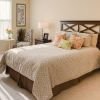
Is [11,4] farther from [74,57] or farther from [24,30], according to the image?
[74,57]

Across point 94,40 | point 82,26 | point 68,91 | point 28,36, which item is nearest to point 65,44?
point 94,40

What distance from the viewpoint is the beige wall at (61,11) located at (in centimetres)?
446

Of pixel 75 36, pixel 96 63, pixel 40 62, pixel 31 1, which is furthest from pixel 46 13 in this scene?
pixel 40 62

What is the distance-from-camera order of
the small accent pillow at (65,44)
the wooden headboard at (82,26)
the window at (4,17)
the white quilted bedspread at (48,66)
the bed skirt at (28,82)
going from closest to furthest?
the white quilted bedspread at (48,66), the bed skirt at (28,82), the small accent pillow at (65,44), the wooden headboard at (82,26), the window at (4,17)

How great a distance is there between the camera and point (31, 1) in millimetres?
6543

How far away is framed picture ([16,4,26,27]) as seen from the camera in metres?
6.38

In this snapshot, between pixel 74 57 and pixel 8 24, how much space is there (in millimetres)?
3887

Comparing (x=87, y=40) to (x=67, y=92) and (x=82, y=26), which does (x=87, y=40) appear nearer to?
(x=82, y=26)

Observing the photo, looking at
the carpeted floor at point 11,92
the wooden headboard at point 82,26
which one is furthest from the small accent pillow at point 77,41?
the carpeted floor at point 11,92

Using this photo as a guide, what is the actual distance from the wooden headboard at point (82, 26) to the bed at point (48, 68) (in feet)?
2.22

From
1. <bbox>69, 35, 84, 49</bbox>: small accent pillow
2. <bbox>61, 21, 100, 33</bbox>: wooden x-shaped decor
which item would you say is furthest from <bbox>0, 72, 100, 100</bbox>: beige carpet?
<bbox>61, 21, 100, 33</bbox>: wooden x-shaped decor

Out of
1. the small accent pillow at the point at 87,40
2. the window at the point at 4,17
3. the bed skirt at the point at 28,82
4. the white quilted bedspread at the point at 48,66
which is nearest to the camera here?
the white quilted bedspread at the point at 48,66

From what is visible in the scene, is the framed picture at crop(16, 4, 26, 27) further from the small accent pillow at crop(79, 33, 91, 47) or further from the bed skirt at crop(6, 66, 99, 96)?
the small accent pillow at crop(79, 33, 91, 47)

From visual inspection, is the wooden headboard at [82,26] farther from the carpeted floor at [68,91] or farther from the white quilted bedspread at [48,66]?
the carpeted floor at [68,91]
